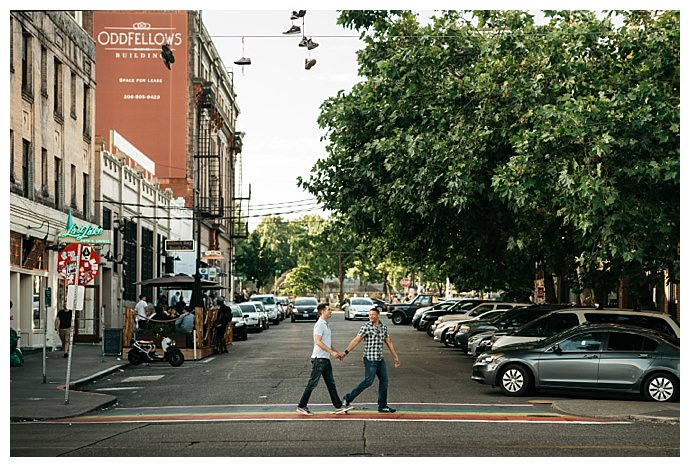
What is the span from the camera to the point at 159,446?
593 inches

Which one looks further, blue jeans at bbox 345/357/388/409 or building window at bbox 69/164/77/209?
building window at bbox 69/164/77/209

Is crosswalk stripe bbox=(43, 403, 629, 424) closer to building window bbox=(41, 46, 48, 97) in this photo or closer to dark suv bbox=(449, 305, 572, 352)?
dark suv bbox=(449, 305, 572, 352)

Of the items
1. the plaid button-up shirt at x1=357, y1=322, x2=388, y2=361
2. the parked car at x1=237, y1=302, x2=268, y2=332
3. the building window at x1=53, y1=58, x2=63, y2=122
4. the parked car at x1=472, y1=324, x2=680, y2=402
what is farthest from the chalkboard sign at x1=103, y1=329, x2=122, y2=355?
the parked car at x1=237, y1=302, x2=268, y2=332

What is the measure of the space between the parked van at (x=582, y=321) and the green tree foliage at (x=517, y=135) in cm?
134

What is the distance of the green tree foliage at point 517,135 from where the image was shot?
2111cm

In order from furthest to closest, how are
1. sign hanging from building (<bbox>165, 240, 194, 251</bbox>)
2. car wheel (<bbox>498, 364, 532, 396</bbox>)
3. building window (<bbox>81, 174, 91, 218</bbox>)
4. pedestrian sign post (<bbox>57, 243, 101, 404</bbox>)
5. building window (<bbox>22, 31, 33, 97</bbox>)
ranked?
sign hanging from building (<bbox>165, 240, 194, 251</bbox>), building window (<bbox>81, 174, 91, 218</bbox>), building window (<bbox>22, 31, 33, 97</bbox>), pedestrian sign post (<bbox>57, 243, 101, 404</bbox>), car wheel (<bbox>498, 364, 532, 396</bbox>)

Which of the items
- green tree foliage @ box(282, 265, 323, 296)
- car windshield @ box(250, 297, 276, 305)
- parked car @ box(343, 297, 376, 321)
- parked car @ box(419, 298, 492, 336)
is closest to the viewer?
parked car @ box(419, 298, 492, 336)

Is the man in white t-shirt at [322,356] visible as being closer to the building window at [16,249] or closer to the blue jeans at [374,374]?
the blue jeans at [374,374]

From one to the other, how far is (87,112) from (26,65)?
28.9 ft

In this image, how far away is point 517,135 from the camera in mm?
23422

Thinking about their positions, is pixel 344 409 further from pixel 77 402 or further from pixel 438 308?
pixel 438 308

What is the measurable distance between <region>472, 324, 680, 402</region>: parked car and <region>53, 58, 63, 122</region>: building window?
72.8ft

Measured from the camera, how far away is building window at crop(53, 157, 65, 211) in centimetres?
3872

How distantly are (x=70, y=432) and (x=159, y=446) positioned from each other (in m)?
2.77
